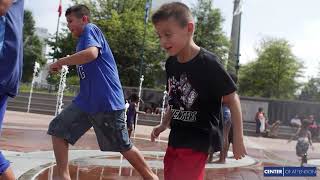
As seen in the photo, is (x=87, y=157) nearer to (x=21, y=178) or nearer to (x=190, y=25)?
(x=21, y=178)

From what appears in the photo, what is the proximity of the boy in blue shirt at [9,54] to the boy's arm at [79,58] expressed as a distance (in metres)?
0.61

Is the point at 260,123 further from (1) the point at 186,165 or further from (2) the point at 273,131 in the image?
(1) the point at 186,165

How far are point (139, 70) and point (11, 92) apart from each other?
127 ft

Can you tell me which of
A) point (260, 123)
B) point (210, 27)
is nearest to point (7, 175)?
point (260, 123)

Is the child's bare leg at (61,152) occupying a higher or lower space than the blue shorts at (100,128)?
lower

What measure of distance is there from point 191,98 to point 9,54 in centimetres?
122

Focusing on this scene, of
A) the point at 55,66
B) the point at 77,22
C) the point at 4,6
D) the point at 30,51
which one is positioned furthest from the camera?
the point at 30,51

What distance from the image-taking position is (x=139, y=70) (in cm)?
4181

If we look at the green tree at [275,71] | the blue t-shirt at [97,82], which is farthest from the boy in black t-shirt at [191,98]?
the green tree at [275,71]

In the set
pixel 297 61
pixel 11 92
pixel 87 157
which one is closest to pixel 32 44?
pixel 297 61

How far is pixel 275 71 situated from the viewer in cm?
4488

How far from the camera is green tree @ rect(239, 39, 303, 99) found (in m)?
45.0

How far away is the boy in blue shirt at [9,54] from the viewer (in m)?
3.03

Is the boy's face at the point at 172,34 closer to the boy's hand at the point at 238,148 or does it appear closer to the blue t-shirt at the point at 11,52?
the boy's hand at the point at 238,148
